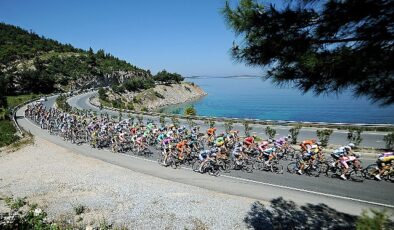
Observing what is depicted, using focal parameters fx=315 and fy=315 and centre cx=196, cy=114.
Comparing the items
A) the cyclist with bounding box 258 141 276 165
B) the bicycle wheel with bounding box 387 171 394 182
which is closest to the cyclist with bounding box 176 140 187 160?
the cyclist with bounding box 258 141 276 165

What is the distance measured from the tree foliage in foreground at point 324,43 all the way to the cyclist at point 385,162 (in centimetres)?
1003

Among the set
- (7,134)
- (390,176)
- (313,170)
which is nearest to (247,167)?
(313,170)

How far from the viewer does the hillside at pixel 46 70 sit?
8206cm

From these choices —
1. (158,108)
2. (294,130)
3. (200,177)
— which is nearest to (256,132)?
(294,130)

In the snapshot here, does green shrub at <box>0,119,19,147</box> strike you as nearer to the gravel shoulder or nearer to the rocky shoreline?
the gravel shoulder

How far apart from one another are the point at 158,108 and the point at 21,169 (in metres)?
68.7

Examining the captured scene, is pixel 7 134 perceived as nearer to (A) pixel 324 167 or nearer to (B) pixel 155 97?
(A) pixel 324 167

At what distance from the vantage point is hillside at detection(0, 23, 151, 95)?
8206 centimetres

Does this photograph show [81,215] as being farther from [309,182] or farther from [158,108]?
[158,108]

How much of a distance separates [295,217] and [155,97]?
84.3 m

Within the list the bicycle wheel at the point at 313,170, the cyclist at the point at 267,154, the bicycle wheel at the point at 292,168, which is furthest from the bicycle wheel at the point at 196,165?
the bicycle wheel at the point at 313,170

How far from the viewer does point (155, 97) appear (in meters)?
93.5

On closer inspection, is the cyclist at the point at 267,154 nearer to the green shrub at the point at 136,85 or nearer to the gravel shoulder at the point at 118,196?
the gravel shoulder at the point at 118,196

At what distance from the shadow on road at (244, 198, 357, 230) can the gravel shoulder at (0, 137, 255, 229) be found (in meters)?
0.47
